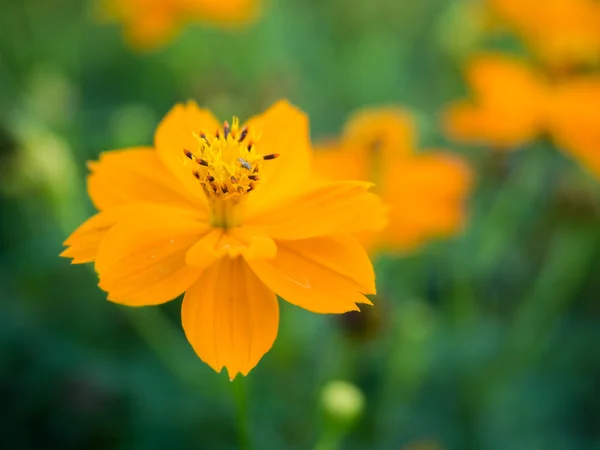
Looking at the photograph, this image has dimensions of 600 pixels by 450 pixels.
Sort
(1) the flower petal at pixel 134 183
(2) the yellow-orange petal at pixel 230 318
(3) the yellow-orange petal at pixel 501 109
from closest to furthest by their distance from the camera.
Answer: (2) the yellow-orange petal at pixel 230 318
(1) the flower petal at pixel 134 183
(3) the yellow-orange petal at pixel 501 109

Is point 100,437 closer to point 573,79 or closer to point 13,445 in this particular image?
point 13,445

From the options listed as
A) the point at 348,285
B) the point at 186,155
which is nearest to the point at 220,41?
the point at 186,155

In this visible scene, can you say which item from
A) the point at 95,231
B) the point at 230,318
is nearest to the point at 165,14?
the point at 95,231

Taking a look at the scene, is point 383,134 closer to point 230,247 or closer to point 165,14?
point 230,247

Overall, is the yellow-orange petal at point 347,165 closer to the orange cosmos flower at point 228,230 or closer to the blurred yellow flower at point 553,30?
the orange cosmos flower at point 228,230

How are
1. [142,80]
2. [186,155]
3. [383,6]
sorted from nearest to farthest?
[186,155], [142,80], [383,6]

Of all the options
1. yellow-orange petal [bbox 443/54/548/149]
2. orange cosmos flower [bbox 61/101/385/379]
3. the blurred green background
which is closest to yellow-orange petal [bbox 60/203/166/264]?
orange cosmos flower [bbox 61/101/385/379]

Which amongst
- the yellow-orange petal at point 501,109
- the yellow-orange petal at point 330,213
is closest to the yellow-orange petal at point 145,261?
the yellow-orange petal at point 330,213

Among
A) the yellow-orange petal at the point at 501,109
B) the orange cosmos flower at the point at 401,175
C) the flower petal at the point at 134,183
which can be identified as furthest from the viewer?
the yellow-orange petal at the point at 501,109
